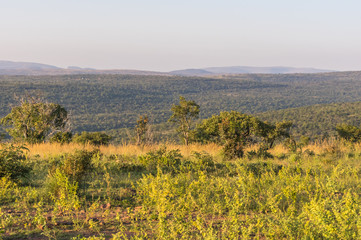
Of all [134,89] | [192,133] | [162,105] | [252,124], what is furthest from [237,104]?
[252,124]

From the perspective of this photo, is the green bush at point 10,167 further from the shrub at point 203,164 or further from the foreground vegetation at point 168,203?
the shrub at point 203,164

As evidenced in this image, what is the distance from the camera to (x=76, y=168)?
235 inches

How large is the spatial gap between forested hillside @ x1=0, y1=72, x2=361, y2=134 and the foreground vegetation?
132ft

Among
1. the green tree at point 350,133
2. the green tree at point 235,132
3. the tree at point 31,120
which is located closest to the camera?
the green tree at point 235,132

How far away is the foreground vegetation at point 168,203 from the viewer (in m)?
4.00

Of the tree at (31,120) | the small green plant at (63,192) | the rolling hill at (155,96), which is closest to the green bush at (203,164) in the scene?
the small green plant at (63,192)

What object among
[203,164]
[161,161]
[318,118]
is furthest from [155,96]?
[203,164]

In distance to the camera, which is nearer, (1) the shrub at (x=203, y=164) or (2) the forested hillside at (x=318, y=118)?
(1) the shrub at (x=203, y=164)

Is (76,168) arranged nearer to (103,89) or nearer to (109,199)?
(109,199)

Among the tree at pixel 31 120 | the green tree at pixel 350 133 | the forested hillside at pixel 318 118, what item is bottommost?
the forested hillside at pixel 318 118

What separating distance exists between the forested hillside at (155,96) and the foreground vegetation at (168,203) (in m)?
40.1

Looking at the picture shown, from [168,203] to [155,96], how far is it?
321ft

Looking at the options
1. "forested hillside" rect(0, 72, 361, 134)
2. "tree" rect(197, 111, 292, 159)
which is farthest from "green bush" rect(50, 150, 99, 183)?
"forested hillside" rect(0, 72, 361, 134)

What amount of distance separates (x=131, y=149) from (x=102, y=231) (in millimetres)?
5409
